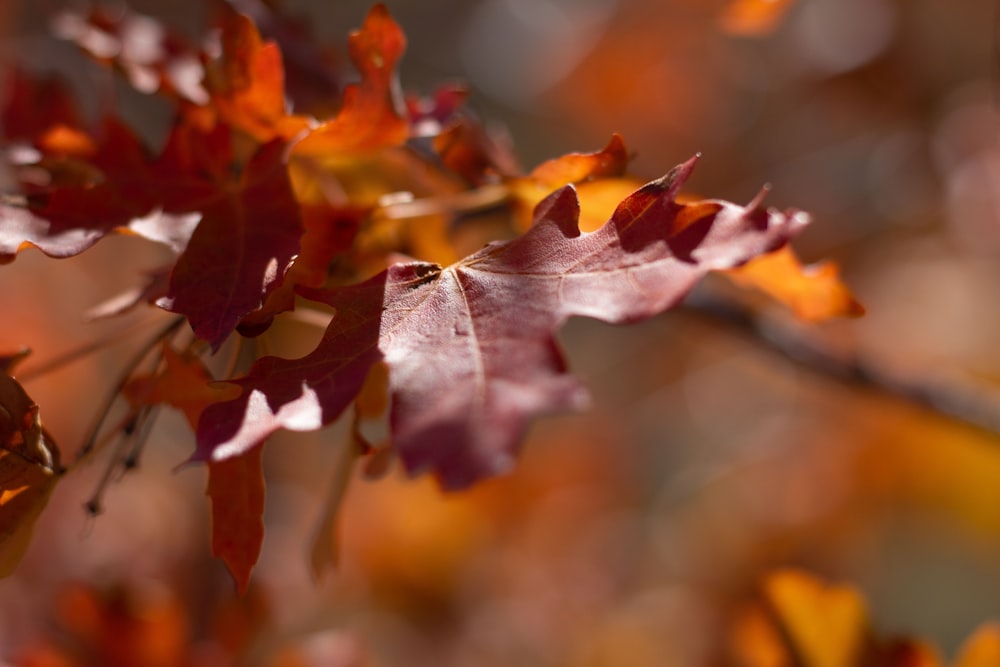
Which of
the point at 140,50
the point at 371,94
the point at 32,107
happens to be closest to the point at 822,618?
the point at 371,94

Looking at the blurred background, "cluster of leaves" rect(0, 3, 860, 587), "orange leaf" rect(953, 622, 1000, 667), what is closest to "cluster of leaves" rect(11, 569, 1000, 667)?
"orange leaf" rect(953, 622, 1000, 667)

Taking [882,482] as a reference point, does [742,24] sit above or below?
above

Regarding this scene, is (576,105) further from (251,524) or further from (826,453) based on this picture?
(251,524)

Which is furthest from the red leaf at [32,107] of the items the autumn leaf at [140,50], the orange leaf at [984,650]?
the orange leaf at [984,650]

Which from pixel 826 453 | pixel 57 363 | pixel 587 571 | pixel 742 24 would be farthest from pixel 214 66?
pixel 826 453

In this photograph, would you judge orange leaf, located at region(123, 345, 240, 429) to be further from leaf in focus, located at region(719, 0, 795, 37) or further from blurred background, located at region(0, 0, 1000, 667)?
blurred background, located at region(0, 0, 1000, 667)

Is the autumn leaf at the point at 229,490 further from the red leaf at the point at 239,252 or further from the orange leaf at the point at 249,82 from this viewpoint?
the orange leaf at the point at 249,82
